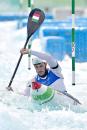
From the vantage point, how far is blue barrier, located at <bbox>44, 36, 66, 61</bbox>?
10873 millimetres

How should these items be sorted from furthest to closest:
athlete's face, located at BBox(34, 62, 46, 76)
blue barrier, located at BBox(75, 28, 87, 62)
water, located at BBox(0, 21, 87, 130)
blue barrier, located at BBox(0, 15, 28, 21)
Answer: blue barrier, located at BBox(0, 15, 28, 21) < blue barrier, located at BBox(75, 28, 87, 62) < athlete's face, located at BBox(34, 62, 46, 76) < water, located at BBox(0, 21, 87, 130)

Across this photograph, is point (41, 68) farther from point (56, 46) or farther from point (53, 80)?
point (56, 46)

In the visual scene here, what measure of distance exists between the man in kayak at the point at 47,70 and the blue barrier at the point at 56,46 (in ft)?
14.8

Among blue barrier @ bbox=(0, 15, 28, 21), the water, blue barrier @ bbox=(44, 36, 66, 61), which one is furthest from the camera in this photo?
blue barrier @ bbox=(0, 15, 28, 21)

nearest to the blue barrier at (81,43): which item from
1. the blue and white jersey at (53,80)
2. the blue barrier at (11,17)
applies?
the blue and white jersey at (53,80)

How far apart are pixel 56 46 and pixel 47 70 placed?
4.85 meters

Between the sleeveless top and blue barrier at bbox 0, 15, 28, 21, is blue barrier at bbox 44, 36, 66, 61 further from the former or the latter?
blue barrier at bbox 0, 15, 28, 21

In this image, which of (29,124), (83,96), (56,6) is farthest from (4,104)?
(56,6)

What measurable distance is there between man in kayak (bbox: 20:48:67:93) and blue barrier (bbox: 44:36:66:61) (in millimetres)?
4522

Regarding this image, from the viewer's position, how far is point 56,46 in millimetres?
10992

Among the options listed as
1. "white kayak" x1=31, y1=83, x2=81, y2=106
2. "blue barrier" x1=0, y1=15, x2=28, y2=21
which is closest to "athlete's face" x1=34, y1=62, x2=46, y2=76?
"white kayak" x1=31, y1=83, x2=81, y2=106

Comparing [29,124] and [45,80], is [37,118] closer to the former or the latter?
[29,124]

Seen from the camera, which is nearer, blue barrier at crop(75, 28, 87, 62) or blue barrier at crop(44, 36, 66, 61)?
blue barrier at crop(75, 28, 87, 62)

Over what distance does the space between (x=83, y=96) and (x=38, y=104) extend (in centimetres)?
113
